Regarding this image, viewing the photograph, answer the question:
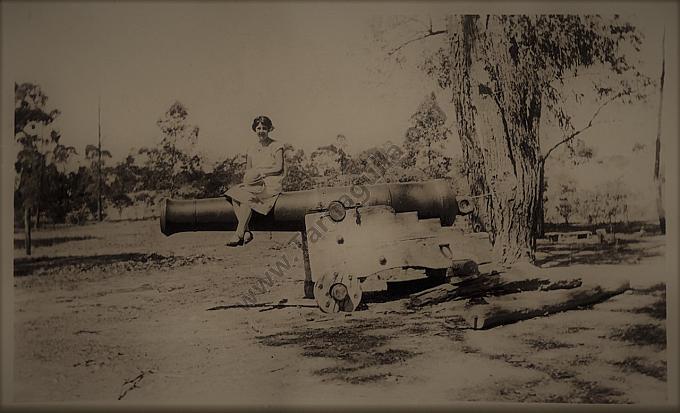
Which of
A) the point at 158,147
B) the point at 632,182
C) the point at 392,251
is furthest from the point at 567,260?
the point at 158,147

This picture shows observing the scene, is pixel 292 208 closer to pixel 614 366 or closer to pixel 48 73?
pixel 48 73

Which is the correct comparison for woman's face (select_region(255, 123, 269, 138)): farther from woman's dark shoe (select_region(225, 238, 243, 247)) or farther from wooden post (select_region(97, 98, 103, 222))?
wooden post (select_region(97, 98, 103, 222))

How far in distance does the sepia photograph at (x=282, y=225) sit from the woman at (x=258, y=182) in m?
0.01

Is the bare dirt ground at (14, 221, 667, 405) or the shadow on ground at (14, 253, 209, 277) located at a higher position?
the shadow on ground at (14, 253, 209, 277)

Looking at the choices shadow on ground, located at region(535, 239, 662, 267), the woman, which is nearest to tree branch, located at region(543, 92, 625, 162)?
shadow on ground, located at region(535, 239, 662, 267)

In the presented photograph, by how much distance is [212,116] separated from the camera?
4.32 metres

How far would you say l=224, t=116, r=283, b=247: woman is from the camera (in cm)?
430

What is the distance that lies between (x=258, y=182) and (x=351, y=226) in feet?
2.25

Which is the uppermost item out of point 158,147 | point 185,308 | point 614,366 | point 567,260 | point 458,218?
point 158,147

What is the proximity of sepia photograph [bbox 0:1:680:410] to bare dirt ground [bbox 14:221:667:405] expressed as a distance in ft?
0.04

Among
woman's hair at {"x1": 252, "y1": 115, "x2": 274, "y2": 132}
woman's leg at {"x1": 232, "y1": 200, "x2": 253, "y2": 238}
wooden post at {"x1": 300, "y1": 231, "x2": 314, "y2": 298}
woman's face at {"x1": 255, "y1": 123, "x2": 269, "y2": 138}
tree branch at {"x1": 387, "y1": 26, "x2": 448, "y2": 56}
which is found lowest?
→ wooden post at {"x1": 300, "y1": 231, "x2": 314, "y2": 298}

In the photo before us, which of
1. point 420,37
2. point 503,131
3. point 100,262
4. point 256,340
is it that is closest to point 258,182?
point 256,340

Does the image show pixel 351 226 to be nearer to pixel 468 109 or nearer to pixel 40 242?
pixel 468 109

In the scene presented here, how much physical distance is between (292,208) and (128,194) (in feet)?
3.62
